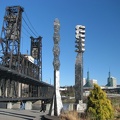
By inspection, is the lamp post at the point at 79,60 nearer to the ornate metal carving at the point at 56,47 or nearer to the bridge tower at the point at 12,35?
the ornate metal carving at the point at 56,47

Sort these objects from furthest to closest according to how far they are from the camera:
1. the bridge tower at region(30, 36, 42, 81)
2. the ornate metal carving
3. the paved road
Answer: the bridge tower at region(30, 36, 42, 81), the ornate metal carving, the paved road

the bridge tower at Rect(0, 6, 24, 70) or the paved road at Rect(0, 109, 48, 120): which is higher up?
the bridge tower at Rect(0, 6, 24, 70)

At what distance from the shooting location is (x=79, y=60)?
1332 inches

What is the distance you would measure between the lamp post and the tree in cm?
1566

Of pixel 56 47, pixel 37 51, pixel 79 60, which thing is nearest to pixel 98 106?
pixel 56 47

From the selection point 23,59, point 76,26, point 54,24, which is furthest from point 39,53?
point 54,24

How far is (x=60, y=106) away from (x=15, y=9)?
8792cm

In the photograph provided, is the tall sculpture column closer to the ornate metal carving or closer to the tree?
the ornate metal carving

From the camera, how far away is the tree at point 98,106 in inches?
655

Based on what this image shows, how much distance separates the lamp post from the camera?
33531 mm

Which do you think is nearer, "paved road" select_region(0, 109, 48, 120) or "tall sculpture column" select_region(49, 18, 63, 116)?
"tall sculpture column" select_region(49, 18, 63, 116)

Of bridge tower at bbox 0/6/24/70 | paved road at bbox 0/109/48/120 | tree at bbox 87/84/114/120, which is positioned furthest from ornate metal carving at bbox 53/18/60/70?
bridge tower at bbox 0/6/24/70

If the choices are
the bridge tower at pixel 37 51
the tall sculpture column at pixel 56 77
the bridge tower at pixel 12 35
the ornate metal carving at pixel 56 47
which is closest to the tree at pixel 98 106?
the tall sculpture column at pixel 56 77

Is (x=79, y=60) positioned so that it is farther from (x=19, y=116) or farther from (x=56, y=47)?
(x=19, y=116)
